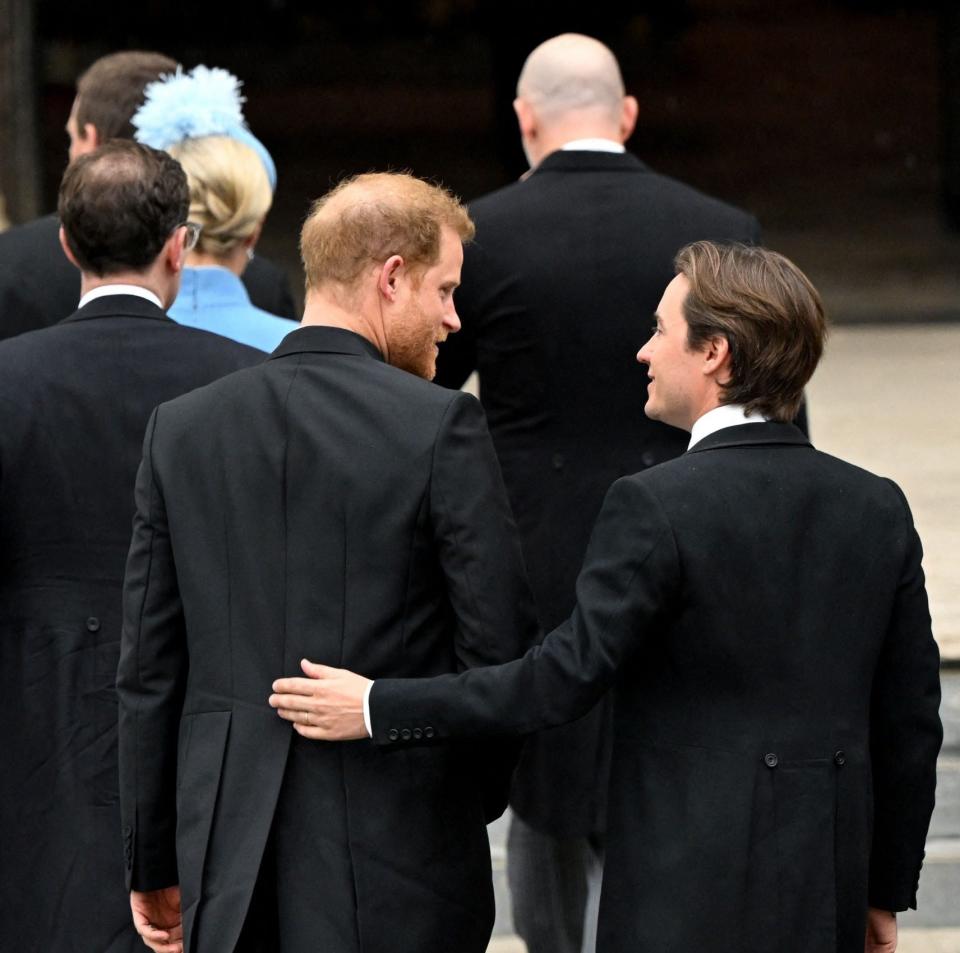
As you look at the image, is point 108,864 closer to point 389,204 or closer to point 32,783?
point 32,783

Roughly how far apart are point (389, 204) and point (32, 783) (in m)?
1.10

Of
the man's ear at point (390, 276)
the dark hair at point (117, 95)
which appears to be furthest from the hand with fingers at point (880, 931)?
the dark hair at point (117, 95)

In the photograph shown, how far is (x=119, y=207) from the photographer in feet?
8.78

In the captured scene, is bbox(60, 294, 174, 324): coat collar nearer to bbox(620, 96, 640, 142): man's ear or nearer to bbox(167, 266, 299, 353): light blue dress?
bbox(167, 266, 299, 353): light blue dress

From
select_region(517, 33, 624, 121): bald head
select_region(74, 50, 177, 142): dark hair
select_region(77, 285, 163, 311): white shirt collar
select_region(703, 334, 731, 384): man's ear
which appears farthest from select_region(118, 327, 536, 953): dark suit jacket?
select_region(74, 50, 177, 142): dark hair

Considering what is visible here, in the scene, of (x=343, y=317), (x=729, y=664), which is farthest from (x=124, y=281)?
(x=729, y=664)

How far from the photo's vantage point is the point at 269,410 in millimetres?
2184

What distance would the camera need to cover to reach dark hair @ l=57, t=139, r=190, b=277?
8.80ft

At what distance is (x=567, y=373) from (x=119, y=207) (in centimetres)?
85

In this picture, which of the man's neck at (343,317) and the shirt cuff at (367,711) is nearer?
the shirt cuff at (367,711)

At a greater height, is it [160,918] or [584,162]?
[584,162]

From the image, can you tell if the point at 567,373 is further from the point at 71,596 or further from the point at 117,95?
the point at 117,95

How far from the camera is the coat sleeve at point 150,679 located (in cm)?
225

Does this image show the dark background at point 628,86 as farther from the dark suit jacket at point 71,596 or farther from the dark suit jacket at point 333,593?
the dark suit jacket at point 333,593
